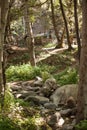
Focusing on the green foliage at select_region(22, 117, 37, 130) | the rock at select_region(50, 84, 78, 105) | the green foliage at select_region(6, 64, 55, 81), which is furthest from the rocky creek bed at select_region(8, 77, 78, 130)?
the green foliage at select_region(6, 64, 55, 81)

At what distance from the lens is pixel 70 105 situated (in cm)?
972

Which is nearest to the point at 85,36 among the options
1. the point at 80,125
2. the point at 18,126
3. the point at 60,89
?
the point at 80,125

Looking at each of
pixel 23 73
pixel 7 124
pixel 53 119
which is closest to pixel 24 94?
pixel 53 119

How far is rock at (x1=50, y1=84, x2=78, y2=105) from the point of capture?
1026 cm

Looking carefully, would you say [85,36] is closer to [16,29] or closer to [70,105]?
[70,105]

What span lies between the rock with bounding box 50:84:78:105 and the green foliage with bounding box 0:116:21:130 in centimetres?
290

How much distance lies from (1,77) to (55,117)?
1.75 m

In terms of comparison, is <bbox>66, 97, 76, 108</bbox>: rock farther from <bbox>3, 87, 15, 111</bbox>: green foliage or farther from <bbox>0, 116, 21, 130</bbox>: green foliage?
<bbox>0, 116, 21, 130</bbox>: green foliage

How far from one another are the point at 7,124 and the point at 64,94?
3.49m

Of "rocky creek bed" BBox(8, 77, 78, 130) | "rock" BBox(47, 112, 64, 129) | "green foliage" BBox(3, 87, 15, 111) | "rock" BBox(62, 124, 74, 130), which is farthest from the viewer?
"rocky creek bed" BBox(8, 77, 78, 130)

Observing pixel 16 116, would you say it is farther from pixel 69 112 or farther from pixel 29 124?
pixel 69 112

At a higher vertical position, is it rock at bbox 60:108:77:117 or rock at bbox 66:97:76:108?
rock at bbox 66:97:76:108

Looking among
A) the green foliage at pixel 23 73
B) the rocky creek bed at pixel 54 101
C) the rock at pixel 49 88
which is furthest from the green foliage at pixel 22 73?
the rock at pixel 49 88

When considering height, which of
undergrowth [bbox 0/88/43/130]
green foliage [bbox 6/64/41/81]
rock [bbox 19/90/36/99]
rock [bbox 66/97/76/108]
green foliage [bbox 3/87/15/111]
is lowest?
green foliage [bbox 6/64/41/81]
